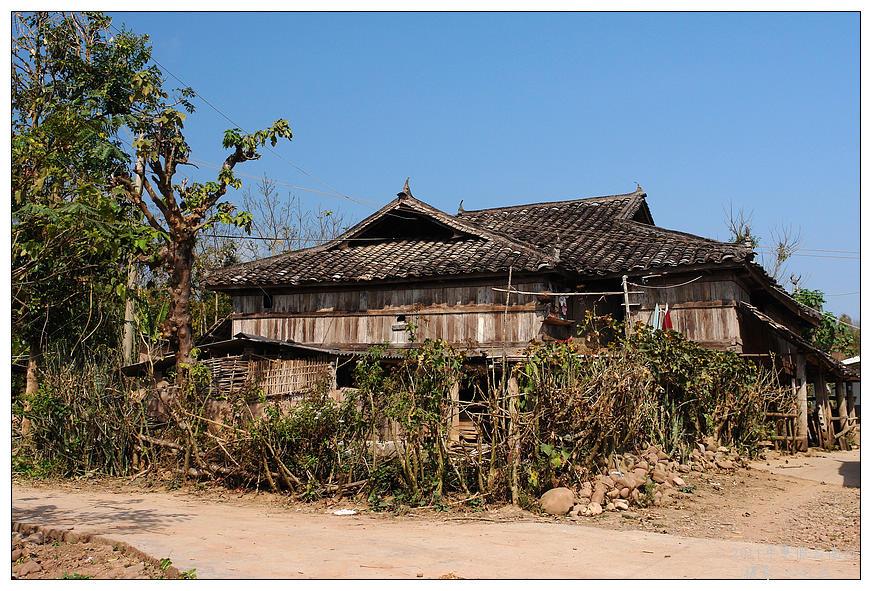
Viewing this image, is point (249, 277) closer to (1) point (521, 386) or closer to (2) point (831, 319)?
(1) point (521, 386)

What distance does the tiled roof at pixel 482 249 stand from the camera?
16922mm

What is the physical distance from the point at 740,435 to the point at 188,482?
399 inches

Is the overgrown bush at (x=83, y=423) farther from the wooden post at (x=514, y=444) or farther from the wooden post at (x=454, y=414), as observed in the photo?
the wooden post at (x=514, y=444)

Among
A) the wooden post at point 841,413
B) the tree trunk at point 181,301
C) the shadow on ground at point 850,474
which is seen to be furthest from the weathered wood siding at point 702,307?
the tree trunk at point 181,301

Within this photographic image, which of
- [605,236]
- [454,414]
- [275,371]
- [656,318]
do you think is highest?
[605,236]

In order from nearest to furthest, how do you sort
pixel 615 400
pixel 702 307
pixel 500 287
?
1. pixel 615 400
2. pixel 702 307
3. pixel 500 287

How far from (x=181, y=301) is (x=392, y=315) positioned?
5.27m

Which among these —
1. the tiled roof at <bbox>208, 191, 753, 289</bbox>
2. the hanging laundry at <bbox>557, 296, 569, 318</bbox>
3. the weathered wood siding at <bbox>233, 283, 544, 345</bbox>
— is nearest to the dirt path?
the weathered wood siding at <bbox>233, 283, 544, 345</bbox>

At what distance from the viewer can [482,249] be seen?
18.1 metres

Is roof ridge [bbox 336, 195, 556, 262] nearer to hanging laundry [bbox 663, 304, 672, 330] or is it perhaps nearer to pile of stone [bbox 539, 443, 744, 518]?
hanging laundry [bbox 663, 304, 672, 330]

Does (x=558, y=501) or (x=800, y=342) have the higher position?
(x=800, y=342)

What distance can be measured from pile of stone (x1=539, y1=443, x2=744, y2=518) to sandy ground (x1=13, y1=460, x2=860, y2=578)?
0.88ft

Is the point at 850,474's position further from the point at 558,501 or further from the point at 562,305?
the point at 558,501

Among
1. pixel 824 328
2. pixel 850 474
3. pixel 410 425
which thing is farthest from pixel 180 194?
pixel 824 328
